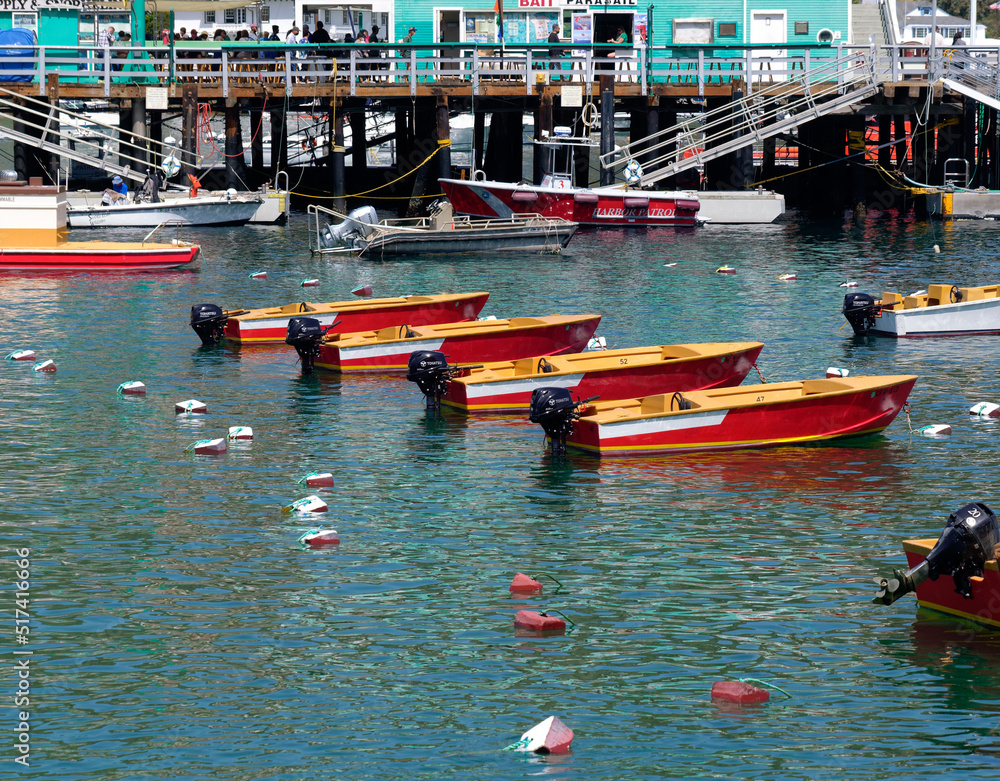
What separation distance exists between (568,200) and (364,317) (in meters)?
17.5

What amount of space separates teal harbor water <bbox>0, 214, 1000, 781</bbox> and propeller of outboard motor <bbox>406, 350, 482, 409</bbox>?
0.34 m

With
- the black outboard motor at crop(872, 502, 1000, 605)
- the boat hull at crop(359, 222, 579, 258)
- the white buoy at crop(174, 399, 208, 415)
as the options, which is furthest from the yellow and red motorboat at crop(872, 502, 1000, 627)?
the boat hull at crop(359, 222, 579, 258)

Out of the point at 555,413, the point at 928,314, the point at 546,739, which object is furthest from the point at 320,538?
the point at 928,314

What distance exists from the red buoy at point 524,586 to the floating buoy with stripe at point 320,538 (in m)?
2.20

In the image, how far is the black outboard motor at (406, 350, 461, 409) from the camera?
19.3 metres

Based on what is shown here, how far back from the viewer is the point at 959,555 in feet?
37.0

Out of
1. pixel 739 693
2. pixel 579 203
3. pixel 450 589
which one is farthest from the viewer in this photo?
pixel 579 203

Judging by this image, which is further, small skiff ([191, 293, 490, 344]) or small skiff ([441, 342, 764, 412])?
small skiff ([191, 293, 490, 344])

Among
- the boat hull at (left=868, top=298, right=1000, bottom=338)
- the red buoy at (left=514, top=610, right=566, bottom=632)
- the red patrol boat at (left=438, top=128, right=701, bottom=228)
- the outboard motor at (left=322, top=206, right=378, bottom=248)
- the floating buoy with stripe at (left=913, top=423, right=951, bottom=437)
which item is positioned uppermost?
the red patrol boat at (left=438, top=128, right=701, bottom=228)

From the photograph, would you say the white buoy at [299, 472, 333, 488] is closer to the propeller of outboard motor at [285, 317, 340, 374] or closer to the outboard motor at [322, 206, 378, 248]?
the propeller of outboard motor at [285, 317, 340, 374]

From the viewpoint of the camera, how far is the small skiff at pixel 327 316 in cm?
2436

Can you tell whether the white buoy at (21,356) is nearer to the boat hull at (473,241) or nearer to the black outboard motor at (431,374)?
the black outboard motor at (431,374)

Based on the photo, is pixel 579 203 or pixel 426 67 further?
pixel 426 67

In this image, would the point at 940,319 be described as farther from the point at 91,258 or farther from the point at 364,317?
the point at 91,258
